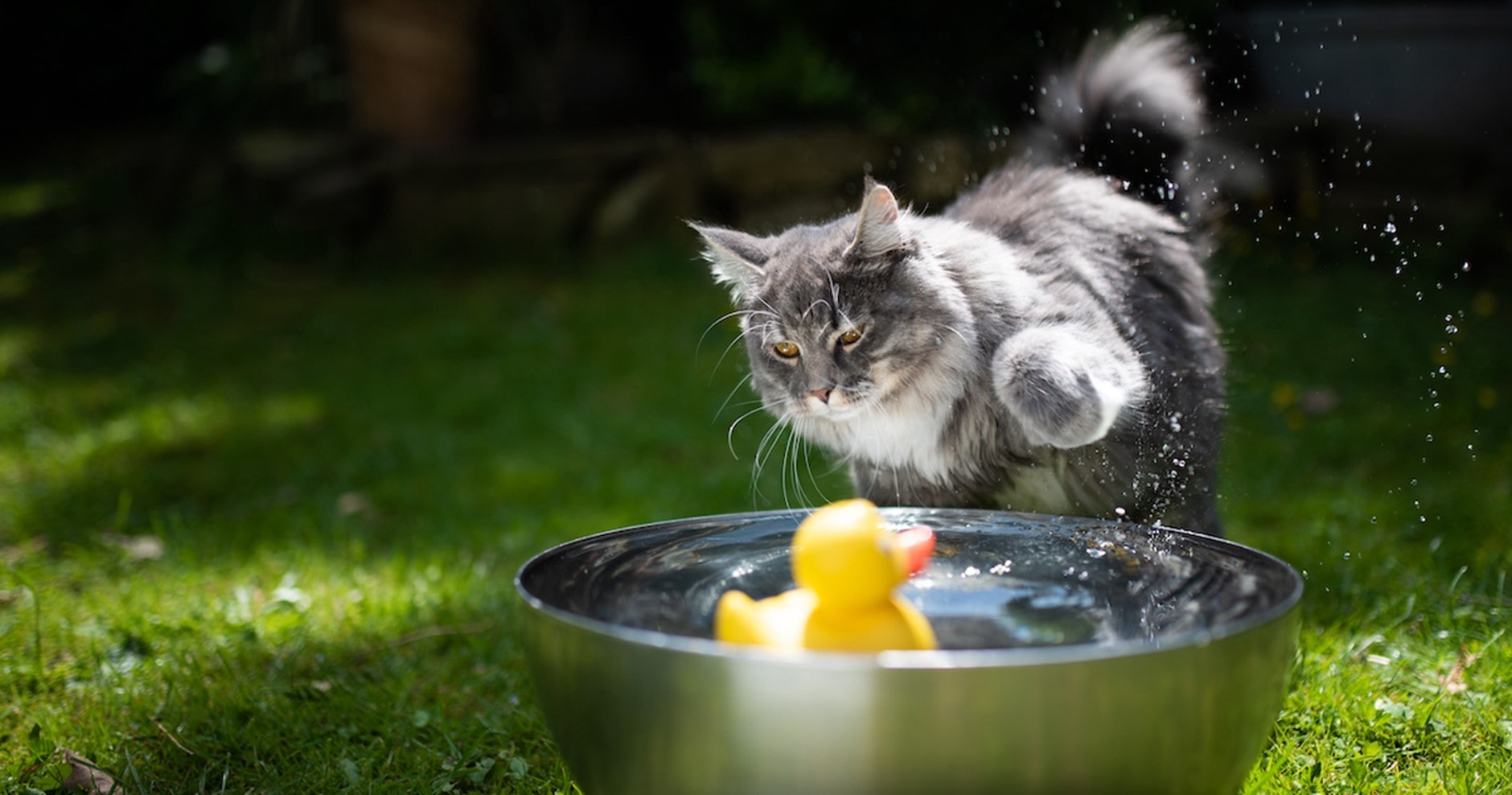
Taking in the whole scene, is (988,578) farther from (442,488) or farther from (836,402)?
(442,488)

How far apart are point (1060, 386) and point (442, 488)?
230 cm

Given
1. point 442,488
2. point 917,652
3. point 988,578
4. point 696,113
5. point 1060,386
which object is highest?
point 696,113

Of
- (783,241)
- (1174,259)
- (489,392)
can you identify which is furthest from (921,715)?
(489,392)

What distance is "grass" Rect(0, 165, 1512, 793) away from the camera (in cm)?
180

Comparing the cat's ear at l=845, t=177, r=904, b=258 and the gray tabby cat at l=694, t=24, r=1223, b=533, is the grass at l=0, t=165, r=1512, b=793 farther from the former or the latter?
the cat's ear at l=845, t=177, r=904, b=258

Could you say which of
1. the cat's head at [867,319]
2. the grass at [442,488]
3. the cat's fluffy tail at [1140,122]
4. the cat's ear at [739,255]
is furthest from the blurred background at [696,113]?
the cat's head at [867,319]

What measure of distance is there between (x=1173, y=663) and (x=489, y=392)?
12.1ft

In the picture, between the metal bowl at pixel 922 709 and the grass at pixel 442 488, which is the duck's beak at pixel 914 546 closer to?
the metal bowl at pixel 922 709

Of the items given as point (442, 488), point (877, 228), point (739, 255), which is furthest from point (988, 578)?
point (442, 488)

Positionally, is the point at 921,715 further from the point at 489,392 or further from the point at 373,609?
the point at 489,392

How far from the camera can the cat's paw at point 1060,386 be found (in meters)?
1.61

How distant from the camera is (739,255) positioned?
77.0 inches

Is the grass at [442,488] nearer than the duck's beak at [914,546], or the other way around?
the duck's beak at [914,546]

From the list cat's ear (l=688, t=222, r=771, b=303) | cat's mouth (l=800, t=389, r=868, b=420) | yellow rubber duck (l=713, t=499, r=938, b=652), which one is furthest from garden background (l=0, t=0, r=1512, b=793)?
yellow rubber duck (l=713, t=499, r=938, b=652)
